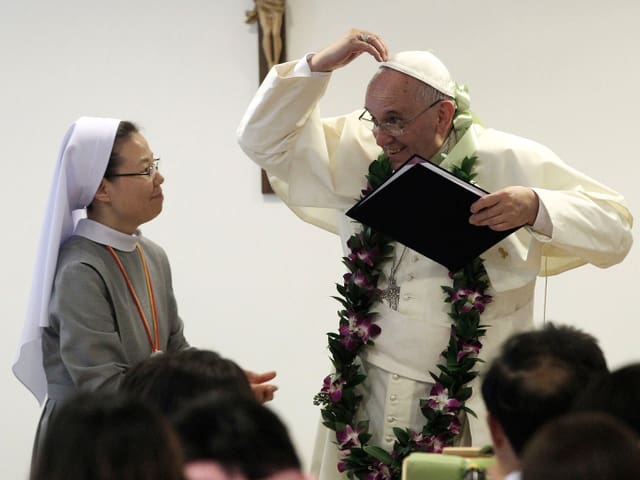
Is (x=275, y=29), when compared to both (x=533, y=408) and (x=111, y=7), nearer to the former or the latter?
(x=111, y=7)

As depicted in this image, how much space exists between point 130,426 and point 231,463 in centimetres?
17

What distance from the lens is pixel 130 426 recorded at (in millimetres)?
1476

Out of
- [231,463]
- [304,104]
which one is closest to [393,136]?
[304,104]

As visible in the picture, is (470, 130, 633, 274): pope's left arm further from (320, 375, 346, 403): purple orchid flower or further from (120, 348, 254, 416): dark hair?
(120, 348, 254, 416): dark hair

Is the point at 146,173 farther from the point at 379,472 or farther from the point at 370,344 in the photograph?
the point at 379,472

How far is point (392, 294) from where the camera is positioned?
3.38 meters

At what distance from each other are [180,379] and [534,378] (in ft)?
2.33

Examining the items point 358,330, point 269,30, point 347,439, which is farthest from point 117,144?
point 269,30

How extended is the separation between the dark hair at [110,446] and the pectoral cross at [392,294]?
6.22 ft

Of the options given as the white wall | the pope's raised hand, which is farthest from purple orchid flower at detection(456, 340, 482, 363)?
the white wall

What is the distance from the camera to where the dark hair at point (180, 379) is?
212cm

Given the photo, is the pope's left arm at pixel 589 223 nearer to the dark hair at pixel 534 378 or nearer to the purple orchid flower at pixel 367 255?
the purple orchid flower at pixel 367 255

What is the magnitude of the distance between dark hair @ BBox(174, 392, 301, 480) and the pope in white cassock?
168cm

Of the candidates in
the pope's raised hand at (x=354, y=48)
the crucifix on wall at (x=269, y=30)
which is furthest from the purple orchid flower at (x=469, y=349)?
the crucifix on wall at (x=269, y=30)
